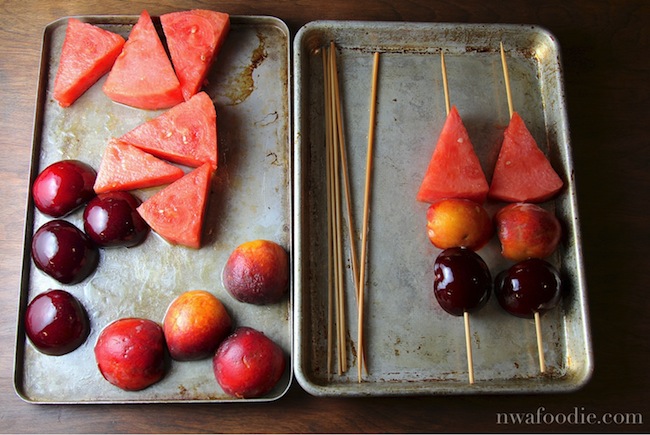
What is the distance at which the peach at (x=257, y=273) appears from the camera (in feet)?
5.54

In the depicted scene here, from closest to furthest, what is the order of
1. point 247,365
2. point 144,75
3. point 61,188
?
point 247,365 < point 61,188 < point 144,75

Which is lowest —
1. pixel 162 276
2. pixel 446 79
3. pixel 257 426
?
pixel 257 426

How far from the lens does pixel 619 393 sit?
1793 mm

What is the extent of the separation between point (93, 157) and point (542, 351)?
1.41 m

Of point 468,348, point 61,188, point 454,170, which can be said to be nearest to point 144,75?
point 61,188

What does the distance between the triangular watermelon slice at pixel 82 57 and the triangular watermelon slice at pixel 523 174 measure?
3.94ft

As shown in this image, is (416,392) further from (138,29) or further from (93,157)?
(138,29)

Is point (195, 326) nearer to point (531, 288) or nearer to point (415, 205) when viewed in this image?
point (415, 205)

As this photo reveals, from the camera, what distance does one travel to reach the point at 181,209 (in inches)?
69.4

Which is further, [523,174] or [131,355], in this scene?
[523,174]

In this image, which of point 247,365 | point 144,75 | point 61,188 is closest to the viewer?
point 247,365

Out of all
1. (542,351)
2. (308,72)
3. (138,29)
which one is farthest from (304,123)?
(542,351)

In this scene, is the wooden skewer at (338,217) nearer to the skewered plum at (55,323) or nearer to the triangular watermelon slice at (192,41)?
the triangular watermelon slice at (192,41)

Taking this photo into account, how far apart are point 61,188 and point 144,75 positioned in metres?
0.41
